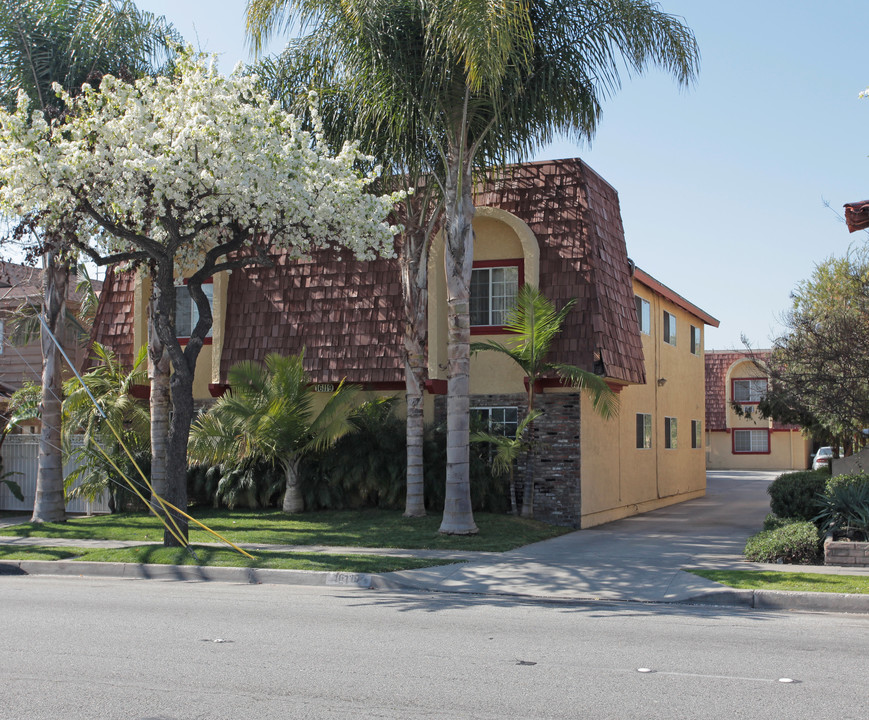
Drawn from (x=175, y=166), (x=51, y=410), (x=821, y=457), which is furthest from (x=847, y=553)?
(x=821, y=457)

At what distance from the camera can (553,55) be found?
1539 centimetres

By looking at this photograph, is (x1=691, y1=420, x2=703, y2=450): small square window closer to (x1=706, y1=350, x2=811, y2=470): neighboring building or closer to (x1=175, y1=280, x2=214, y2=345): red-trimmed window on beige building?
(x1=175, y1=280, x2=214, y2=345): red-trimmed window on beige building

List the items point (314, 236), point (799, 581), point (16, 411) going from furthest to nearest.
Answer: point (16, 411) < point (314, 236) < point (799, 581)

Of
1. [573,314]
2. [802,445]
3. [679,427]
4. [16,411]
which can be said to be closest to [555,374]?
[573,314]

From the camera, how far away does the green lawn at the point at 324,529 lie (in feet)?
49.0

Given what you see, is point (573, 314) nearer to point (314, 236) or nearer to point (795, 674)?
point (314, 236)

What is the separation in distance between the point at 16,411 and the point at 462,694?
20514 mm

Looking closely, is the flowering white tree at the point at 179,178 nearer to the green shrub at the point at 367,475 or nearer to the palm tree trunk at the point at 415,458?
the palm tree trunk at the point at 415,458

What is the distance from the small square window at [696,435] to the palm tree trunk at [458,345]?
15006 mm

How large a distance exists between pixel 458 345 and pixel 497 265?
12.0 ft

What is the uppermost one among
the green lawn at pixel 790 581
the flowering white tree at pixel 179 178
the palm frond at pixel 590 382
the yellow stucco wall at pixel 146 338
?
the flowering white tree at pixel 179 178

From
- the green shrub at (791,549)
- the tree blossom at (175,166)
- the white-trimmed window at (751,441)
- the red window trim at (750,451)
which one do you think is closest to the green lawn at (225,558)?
the green shrub at (791,549)

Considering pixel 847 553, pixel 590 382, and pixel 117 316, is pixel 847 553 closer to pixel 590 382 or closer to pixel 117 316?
pixel 590 382

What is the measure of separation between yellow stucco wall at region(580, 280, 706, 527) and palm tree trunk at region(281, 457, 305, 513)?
5.61m
